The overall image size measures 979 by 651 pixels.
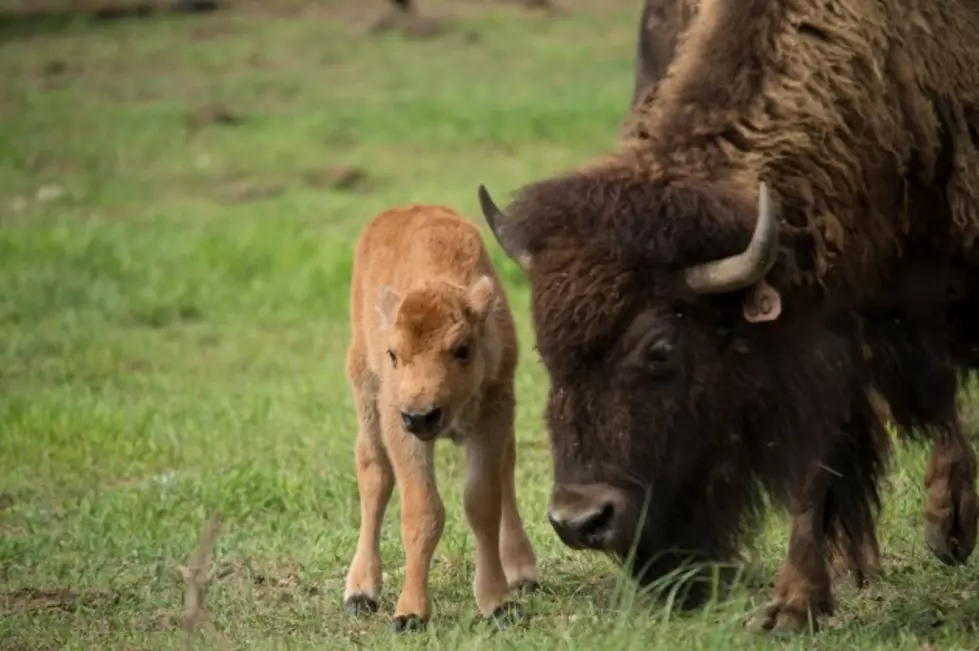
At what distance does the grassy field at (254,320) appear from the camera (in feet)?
20.3

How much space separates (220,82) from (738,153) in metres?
14.5

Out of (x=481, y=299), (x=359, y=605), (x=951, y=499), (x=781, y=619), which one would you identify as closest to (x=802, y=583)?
(x=781, y=619)

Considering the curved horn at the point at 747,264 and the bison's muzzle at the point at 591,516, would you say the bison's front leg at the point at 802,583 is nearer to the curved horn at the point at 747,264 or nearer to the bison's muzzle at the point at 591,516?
the bison's muzzle at the point at 591,516

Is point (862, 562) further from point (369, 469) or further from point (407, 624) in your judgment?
point (369, 469)

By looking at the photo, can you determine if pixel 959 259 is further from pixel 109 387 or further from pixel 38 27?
pixel 38 27

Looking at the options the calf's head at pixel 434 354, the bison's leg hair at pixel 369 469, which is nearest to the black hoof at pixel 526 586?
the bison's leg hair at pixel 369 469

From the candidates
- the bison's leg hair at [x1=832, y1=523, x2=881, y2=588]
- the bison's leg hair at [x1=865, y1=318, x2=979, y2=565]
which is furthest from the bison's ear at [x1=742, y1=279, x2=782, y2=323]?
the bison's leg hair at [x1=832, y1=523, x2=881, y2=588]

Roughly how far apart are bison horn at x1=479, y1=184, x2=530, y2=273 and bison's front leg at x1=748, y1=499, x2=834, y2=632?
44.3 inches

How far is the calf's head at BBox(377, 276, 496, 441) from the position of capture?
5871mm

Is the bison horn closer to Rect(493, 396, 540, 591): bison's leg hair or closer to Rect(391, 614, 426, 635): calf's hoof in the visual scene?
Rect(493, 396, 540, 591): bison's leg hair

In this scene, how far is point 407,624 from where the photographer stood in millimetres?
5953

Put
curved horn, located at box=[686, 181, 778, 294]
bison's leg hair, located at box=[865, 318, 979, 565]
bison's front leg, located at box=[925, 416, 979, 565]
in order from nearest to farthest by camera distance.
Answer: curved horn, located at box=[686, 181, 778, 294] < bison's leg hair, located at box=[865, 318, 979, 565] < bison's front leg, located at box=[925, 416, 979, 565]

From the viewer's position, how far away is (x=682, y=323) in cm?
545

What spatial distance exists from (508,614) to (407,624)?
0.32 m
